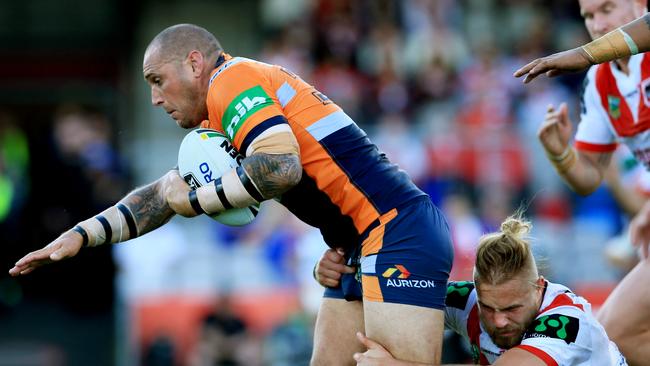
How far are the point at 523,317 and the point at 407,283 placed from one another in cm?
62

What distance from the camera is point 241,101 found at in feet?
16.6

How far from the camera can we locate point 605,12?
5980 mm

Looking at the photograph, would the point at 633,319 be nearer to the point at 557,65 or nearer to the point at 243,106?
the point at 557,65

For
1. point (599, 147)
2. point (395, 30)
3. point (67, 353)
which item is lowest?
point (67, 353)

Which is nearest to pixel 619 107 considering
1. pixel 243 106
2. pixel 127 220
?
pixel 243 106

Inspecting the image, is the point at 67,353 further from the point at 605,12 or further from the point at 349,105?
the point at 605,12

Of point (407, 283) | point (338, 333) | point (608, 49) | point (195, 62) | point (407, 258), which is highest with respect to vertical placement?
point (195, 62)

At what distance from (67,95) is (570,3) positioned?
7.78 m

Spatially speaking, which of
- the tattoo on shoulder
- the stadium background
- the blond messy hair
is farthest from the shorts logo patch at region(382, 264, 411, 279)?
the stadium background

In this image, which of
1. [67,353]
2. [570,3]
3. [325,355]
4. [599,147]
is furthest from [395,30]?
[325,355]

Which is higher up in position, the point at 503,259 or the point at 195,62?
the point at 195,62

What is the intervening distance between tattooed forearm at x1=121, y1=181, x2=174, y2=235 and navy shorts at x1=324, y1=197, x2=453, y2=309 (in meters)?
1.09

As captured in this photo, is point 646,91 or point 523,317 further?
point 646,91

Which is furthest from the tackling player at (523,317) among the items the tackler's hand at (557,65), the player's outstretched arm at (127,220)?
the player's outstretched arm at (127,220)
